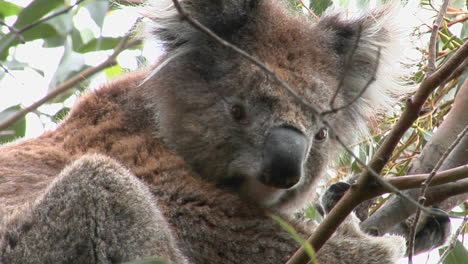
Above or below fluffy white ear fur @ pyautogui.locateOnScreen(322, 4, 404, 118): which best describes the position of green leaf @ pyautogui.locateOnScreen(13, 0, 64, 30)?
below

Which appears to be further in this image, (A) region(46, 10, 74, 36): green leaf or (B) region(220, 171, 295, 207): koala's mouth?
(A) region(46, 10, 74, 36): green leaf

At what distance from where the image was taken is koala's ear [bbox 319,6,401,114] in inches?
138

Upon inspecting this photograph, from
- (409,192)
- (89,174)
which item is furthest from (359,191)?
(89,174)

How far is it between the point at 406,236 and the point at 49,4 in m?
2.40

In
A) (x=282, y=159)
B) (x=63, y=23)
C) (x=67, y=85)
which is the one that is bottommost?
(x=67, y=85)

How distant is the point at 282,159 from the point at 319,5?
135 centimetres

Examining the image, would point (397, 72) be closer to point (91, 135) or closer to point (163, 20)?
point (163, 20)

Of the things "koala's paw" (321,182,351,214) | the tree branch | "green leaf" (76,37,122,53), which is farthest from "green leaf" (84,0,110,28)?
the tree branch

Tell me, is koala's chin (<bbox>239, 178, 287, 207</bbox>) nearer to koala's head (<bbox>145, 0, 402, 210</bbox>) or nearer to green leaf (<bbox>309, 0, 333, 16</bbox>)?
koala's head (<bbox>145, 0, 402, 210</bbox>)

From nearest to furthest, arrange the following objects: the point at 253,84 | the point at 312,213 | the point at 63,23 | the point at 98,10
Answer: the point at 253,84
the point at 98,10
the point at 312,213
the point at 63,23

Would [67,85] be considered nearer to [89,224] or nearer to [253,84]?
[253,84]

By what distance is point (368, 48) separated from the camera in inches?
141

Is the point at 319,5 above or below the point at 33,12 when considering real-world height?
above

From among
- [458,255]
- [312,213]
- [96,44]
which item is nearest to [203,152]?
[312,213]
